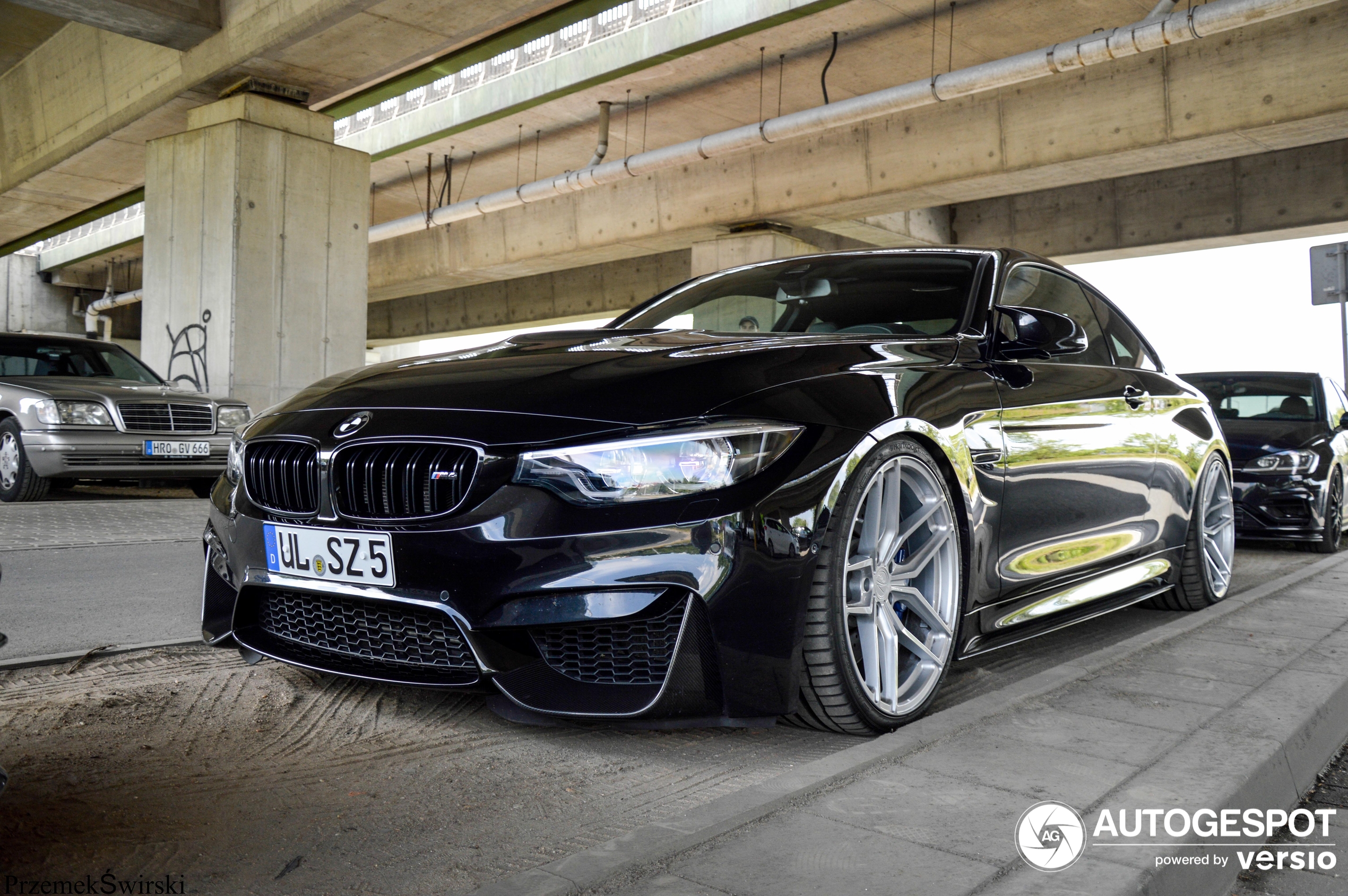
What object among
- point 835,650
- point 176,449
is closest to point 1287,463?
point 835,650

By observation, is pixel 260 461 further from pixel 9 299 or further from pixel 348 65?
pixel 9 299

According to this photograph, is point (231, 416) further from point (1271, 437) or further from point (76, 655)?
point (1271, 437)

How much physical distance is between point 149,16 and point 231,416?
4.47 metres

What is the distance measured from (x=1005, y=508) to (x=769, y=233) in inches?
541

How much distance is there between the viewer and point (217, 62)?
37.1 feet

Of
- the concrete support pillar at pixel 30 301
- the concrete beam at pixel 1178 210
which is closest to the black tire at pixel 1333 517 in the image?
the concrete beam at pixel 1178 210

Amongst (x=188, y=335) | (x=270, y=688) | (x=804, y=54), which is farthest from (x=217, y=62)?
(x=270, y=688)

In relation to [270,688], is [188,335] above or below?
above

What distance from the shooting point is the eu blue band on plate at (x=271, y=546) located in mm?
2611

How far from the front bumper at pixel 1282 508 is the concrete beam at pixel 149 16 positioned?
10.3 meters

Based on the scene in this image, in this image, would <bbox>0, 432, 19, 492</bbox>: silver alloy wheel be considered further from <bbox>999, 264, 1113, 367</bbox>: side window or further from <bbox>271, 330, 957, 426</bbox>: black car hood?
<bbox>999, 264, 1113, 367</bbox>: side window

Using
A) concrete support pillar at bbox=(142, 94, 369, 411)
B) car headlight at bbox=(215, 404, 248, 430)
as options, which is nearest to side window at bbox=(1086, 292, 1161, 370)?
car headlight at bbox=(215, 404, 248, 430)

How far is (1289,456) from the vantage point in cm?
736

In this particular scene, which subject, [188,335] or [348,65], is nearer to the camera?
[348,65]
